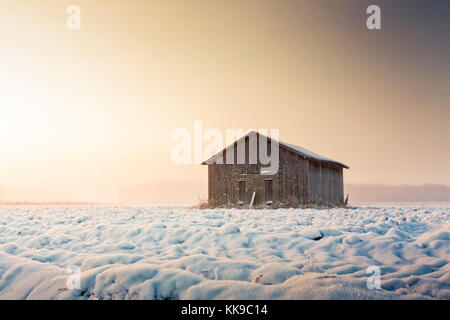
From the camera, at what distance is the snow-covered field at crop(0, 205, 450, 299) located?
9.89 feet

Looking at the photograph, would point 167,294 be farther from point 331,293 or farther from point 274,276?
point 331,293

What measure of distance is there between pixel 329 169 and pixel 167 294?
22247mm

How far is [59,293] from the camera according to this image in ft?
10.5

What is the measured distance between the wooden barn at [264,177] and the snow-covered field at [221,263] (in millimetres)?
12452

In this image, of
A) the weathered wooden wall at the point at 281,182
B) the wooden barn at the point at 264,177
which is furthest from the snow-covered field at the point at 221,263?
the wooden barn at the point at 264,177

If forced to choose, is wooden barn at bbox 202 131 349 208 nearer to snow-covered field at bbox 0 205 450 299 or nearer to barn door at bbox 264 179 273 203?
barn door at bbox 264 179 273 203

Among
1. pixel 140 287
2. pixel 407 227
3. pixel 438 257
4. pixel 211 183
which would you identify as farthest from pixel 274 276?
pixel 211 183

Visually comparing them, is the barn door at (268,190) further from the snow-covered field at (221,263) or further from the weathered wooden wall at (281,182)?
the snow-covered field at (221,263)

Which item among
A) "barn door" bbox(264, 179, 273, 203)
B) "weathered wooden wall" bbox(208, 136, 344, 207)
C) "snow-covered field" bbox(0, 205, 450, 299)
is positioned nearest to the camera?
"snow-covered field" bbox(0, 205, 450, 299)

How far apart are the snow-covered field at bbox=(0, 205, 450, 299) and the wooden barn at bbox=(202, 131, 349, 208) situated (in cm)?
1245

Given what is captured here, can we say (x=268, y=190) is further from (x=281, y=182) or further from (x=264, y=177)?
(x=281, y=182)

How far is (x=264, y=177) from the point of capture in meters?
20.4

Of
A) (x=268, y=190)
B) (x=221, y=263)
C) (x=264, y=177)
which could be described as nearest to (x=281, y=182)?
(x=268, y=190)

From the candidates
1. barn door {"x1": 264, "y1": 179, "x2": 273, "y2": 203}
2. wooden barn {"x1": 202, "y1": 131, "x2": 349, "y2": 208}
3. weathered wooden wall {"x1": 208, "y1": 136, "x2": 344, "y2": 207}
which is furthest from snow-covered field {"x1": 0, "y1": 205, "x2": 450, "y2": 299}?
barn door {"x1": 264, "y1": 179, "x2": 273, "y2": 203}
